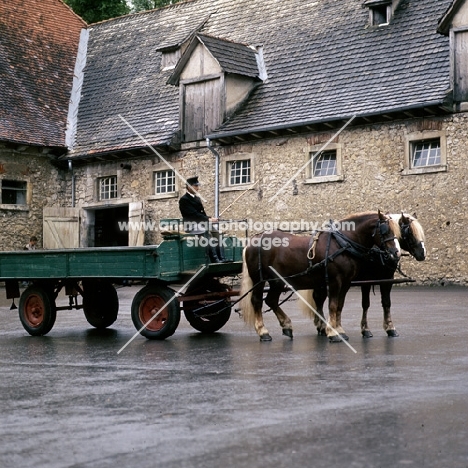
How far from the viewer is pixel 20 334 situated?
14.4 m

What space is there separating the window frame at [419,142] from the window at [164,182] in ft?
27.0

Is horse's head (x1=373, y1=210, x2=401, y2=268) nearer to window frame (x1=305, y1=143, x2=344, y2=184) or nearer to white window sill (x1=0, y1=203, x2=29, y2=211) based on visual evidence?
window frame (x1=305, y1=143, x2=344, y2=184)

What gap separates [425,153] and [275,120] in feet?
14.7

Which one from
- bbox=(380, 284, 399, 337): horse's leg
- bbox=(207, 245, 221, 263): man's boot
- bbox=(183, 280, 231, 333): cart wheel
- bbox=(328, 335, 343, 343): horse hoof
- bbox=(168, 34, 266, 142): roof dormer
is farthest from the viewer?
bbox=(168, 34, 266, 142): roof dormer

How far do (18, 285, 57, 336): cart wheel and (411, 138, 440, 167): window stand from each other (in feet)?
40.2

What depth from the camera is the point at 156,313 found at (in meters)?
12.7

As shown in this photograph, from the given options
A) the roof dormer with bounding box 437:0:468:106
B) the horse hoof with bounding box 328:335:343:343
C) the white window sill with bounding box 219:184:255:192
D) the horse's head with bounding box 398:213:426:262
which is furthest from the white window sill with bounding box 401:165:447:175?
the horse hoof with bounding box 328:335:343:343

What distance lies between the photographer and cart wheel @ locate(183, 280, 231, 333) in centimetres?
1313

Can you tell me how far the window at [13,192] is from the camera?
98.3 ft

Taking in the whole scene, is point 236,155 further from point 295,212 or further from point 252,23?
point 252,23

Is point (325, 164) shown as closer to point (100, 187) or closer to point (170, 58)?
point (170, 58)

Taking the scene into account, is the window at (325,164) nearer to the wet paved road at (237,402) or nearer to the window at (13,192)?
the window at (13,192)

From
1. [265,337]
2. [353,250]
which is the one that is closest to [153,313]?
[265,337]

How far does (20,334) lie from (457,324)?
6644 millimetres
